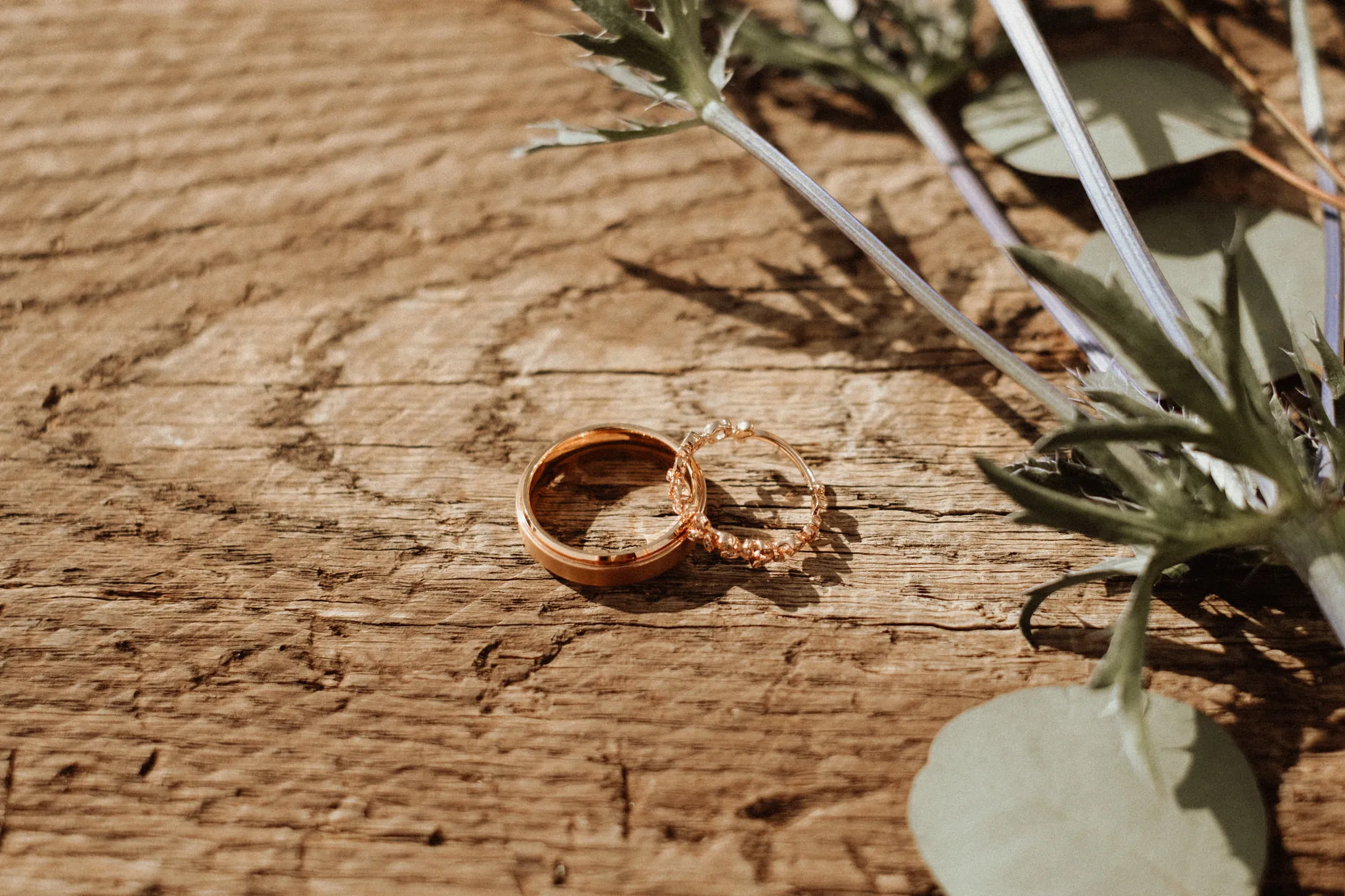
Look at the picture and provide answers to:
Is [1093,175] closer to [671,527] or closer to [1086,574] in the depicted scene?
[1086,574]

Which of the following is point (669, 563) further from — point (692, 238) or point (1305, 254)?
point (1305, 254)

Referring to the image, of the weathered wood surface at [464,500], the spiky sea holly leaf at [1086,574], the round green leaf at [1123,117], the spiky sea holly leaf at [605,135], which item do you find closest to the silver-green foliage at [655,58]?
the spiky sea holly leaf at [605,135]

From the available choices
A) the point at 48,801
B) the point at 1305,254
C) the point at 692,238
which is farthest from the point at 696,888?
the point at 1305,254

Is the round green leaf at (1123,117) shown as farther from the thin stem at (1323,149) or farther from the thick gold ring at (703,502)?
the thick gold ring at (703,502)

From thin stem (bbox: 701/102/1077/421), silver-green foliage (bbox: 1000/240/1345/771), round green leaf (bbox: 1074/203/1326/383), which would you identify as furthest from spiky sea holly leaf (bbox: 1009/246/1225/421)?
round green leaf (bbox: 1074/203/1326/383)

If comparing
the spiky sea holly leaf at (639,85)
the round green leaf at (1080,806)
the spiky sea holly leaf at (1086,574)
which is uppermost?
the spiky sea holly leaf at (639,85)

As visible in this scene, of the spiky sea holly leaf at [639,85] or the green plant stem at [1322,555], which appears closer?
the green plant stem at [1322,555]

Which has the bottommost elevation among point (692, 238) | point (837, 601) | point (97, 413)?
point (837, 601)
